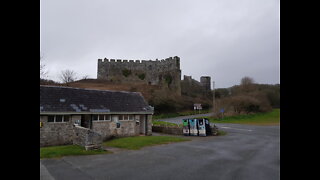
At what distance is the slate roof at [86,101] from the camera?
16.3 metres

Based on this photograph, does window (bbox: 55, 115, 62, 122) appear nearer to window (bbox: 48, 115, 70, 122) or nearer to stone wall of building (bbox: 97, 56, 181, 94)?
window (bbox: 48, 115, 70, 122)

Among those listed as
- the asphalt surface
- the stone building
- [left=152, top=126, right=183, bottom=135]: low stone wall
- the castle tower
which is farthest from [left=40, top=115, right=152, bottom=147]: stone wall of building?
the castle tower

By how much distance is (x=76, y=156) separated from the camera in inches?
454

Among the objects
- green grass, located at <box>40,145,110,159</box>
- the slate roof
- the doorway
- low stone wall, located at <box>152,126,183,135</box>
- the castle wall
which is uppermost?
the castle wall

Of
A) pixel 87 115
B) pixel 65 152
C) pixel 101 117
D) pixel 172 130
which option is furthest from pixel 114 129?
pixel 65 152

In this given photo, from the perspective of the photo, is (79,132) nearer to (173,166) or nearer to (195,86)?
(173,166)

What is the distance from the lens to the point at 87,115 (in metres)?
17.8

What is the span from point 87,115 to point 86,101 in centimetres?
134

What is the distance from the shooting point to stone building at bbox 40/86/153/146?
15.0 meters
